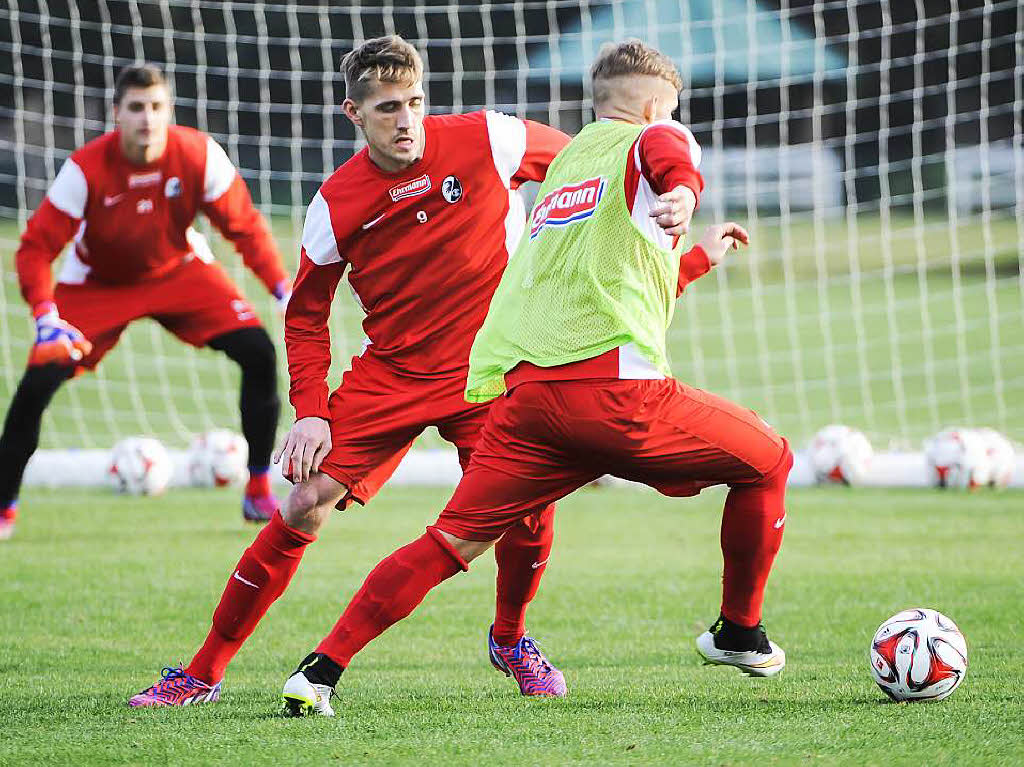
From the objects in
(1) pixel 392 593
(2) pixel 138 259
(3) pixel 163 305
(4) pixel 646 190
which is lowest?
(1) pixel 392 593

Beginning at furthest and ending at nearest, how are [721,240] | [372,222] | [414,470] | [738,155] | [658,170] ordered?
[738,155] < [414,470] < [372,222] < [721,240] < [658,170]

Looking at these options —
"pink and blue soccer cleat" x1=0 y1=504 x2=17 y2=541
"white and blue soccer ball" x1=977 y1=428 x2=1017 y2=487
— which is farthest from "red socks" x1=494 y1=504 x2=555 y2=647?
"white and blue soccer ball" x1=977 y1=428 x2=1017 y2=487

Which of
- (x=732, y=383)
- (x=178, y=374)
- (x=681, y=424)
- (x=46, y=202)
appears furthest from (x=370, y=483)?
(x=178, y=374)

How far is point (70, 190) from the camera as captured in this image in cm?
738

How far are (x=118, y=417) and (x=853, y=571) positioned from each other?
8759 millimetres

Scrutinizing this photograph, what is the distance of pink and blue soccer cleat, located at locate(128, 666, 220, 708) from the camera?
167 inches

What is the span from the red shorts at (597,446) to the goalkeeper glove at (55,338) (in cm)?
349

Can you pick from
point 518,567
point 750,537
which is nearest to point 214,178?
point 518,567

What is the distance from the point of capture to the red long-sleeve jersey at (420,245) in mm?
4453

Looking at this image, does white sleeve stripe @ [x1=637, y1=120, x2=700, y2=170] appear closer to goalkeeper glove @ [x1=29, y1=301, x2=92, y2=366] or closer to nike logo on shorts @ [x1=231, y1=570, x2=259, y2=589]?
nike logo on shorts @ [x1=231, y1=570, x2=259, y2=589]

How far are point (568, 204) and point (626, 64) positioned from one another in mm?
419

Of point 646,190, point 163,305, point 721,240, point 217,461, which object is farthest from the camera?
point 217,461

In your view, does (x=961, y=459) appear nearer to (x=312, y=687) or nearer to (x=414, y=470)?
(x=414, y=470)

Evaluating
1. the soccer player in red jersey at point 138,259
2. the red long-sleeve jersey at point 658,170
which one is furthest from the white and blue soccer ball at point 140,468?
the red long-sleeve jersey at point 658,170
